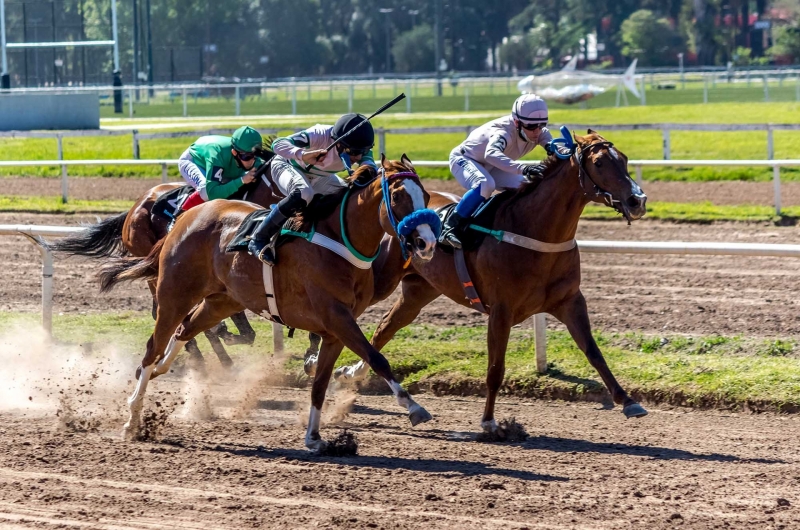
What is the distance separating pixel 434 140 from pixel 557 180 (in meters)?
18.6

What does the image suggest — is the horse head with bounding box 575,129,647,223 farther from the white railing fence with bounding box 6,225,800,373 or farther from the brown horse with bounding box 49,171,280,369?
the brown horse with bounding box 49,171,280,369

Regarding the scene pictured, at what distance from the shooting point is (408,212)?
18.7 ft

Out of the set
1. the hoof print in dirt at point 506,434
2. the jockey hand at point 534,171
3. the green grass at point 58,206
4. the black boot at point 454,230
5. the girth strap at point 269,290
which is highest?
the jockey hand at point 534,171

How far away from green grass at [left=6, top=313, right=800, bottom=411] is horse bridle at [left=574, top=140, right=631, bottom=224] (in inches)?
58.7

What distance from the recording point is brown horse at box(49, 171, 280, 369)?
28.1 ft

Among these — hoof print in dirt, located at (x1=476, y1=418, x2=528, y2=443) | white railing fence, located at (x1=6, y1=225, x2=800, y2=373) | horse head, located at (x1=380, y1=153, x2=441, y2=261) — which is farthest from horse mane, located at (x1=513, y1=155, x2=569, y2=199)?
hoof print in dirt, located at (x1=476, y1=418, x2=528, y2=443)

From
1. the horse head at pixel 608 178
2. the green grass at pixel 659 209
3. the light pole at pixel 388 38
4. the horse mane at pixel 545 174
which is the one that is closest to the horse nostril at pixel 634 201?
the horse head at pixel 608 178

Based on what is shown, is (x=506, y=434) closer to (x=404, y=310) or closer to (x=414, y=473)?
(x=414, y=473)

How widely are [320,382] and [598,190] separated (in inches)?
75.3

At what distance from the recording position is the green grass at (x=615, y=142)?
19.2 meters

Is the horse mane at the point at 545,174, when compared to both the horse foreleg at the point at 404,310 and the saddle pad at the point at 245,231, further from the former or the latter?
the saddle pad at the point at 245,231

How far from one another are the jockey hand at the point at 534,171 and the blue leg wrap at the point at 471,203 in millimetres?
344

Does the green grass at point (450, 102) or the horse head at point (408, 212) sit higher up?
the green grass at point (450, 102)

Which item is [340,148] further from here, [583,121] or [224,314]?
[583,121]
